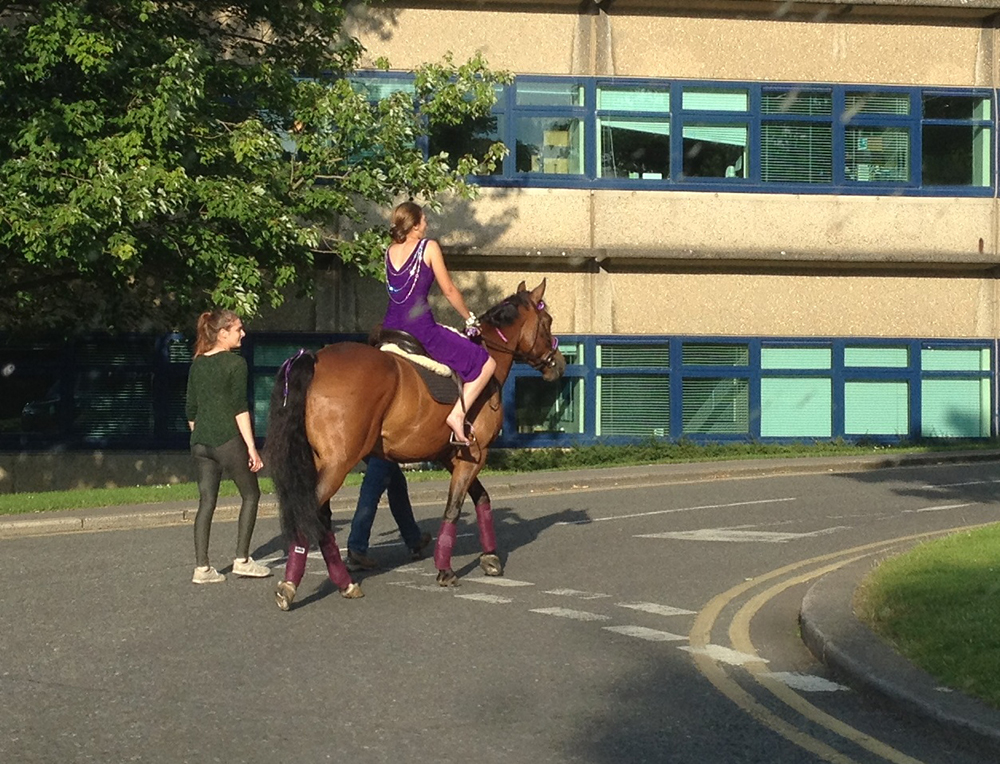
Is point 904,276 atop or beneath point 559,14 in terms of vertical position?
beneath

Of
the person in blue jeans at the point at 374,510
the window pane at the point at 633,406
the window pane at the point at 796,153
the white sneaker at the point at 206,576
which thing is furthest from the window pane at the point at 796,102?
the white sneaker at the point at 206,576

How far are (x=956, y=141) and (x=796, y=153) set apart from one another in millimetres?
3196

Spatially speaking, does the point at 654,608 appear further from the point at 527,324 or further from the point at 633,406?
the point at 633,406

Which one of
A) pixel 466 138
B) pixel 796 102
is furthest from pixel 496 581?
pixel 796 102

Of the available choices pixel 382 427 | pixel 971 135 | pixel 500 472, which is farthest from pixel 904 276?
pixel 382 427

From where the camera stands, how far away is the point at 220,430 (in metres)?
12.6

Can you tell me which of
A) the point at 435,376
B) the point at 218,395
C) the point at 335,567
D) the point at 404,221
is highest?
the point at 404,221

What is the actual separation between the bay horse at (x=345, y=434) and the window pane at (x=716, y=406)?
58.7 feet

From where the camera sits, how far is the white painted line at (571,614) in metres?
10.6

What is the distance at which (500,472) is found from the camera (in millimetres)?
25391

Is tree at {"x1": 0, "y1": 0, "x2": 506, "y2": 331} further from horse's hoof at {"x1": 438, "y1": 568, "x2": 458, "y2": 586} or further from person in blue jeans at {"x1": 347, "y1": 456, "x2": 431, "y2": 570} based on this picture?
horse's hoof at {"x1": 438, "y1": 568, "x2": 458, "y2": 586}

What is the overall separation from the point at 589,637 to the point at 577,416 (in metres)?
20.1

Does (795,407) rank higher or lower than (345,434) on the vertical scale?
lower

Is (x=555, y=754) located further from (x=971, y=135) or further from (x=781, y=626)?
(x=971, y=135)
